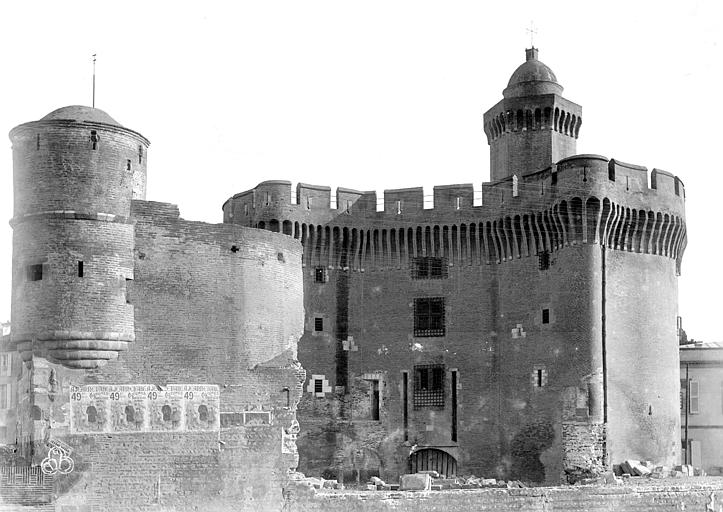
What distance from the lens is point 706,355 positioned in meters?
46.5

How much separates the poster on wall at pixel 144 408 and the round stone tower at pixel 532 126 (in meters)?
16.8

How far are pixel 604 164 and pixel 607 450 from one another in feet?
28.5

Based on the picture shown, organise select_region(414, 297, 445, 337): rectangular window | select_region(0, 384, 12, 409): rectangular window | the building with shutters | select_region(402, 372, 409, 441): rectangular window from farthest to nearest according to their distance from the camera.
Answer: select_region(0, 384, 12, 409): rectangular window, the building with shutters, select_region(414, 297, 445, 337): rectangular window, select_region(402, 372, 409, 441): rectangular window

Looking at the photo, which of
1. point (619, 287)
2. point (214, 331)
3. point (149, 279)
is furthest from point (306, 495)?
point (619, 287)

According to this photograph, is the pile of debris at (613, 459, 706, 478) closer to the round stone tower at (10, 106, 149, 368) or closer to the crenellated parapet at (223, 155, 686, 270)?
the crenellated parapet at (223, 155, 686, 270)

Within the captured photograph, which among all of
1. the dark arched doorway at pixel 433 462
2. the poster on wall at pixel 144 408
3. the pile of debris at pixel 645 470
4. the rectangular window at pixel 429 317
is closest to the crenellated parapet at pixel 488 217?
the rectangular window at pixel 429 317

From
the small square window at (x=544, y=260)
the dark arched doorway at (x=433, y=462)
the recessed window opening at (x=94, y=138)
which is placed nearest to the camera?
the recessed window opening at (x=94, y=138)

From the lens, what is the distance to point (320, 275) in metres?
38.2

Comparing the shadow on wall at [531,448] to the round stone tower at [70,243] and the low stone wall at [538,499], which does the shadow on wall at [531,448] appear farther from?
the round stone tower at [70,243]

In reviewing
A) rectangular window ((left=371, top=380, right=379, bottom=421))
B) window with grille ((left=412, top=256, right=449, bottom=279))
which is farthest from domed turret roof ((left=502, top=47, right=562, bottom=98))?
rectangular window ((left=371, top=380, right=379, bottom=421))

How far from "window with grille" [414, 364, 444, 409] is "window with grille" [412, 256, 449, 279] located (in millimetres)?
3015

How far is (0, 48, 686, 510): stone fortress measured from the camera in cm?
2645

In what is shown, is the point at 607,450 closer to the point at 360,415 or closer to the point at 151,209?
the point at 360,415

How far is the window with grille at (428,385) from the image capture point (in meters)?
37.3
